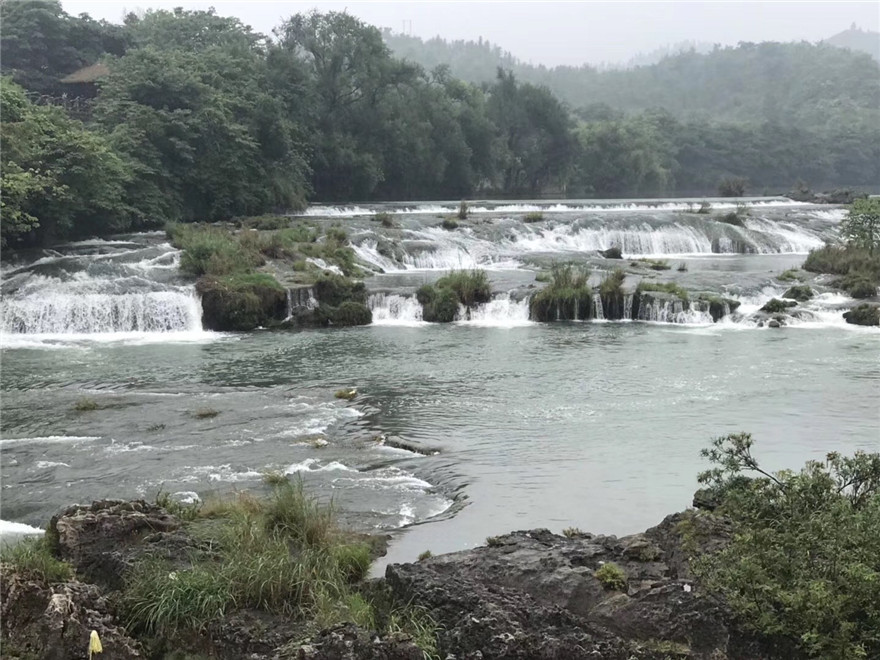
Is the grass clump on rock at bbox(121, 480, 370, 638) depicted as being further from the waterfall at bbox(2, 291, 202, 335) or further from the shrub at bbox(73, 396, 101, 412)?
the waterfall at bbox(2, 291, 202, 335)

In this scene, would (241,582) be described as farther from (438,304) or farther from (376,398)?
(438,304)

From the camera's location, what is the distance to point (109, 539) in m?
6.30

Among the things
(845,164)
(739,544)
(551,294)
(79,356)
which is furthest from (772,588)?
(845,164)

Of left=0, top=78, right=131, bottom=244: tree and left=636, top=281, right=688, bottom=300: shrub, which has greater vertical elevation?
left=0, top=78, right=131, bottom=244: tree

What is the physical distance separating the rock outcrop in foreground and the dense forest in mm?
17473

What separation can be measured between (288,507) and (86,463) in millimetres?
4820

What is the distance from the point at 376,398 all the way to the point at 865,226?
21.4 metres

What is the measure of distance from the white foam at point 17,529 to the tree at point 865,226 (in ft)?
87.4

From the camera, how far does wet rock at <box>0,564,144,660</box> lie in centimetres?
499

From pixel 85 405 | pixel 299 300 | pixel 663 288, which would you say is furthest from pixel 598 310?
pixel 85 405

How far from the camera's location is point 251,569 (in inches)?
227

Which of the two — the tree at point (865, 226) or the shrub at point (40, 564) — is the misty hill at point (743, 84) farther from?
the shrub at point (40, 564)

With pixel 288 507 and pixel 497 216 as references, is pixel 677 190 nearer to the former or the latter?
pixel 497 216

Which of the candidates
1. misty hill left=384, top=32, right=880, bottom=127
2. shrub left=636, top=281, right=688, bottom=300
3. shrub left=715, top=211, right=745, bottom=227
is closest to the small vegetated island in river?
shrub left=636, top=281, right=688, bottom=300
